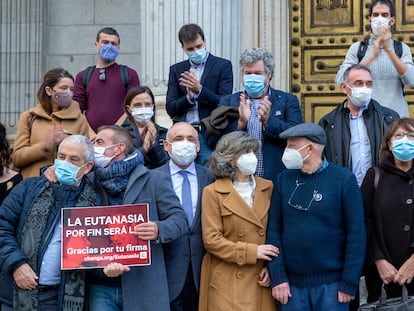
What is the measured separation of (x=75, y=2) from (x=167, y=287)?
5.79m

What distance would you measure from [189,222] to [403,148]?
1540 millimetres

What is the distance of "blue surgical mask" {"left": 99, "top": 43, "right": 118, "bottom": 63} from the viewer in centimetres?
859

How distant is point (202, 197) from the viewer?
22.4 ft

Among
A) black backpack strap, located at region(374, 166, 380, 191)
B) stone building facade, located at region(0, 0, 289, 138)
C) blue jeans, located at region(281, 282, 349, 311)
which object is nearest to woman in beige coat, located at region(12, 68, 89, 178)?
blue jeans, located at region(281, 282, 349, 311)

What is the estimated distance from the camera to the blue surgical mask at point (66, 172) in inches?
256

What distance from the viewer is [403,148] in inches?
263

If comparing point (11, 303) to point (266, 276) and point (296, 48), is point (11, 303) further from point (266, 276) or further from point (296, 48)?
point (296, 48)

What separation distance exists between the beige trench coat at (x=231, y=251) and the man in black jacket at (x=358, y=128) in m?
0.86

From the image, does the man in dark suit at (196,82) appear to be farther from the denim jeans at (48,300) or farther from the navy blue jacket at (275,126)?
the denim jeans at (48,300)

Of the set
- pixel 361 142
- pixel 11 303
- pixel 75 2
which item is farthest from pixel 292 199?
pixel 75 2

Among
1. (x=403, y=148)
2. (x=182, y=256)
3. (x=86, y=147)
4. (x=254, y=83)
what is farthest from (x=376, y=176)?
(x=86, y=147)

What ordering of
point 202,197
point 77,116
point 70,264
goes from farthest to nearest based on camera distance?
point 77,116 < point 202,197 < point 70,264

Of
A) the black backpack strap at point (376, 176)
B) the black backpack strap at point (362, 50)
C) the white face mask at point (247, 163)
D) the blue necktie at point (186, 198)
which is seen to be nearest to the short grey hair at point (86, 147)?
the blue necktie at point (186, 198)

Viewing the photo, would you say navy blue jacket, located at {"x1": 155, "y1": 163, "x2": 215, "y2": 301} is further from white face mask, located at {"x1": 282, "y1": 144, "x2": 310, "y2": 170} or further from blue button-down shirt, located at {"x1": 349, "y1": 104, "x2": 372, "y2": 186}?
blue button-down shirt, located at {"x1": 349, "y1": 104, "x2": 372, "y2": 186}
